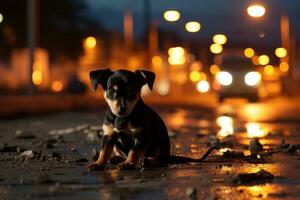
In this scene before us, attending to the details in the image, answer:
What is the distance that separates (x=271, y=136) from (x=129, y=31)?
168 feet

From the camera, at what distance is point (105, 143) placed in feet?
27.2

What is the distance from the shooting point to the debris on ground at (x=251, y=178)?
728 cm

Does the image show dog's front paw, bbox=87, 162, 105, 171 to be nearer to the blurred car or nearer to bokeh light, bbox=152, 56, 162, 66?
the blurred car

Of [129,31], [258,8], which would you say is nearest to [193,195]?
[258,8]

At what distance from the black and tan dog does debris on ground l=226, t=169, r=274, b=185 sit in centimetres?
116

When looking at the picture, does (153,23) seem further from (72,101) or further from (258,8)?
(72,101)

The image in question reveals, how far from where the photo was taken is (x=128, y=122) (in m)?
8.15

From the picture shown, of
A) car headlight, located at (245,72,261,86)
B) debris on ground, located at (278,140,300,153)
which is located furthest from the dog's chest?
car headlight, located at (245,72,261,86)

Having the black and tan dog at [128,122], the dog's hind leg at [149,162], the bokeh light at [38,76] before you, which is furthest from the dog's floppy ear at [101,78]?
the bokeh light at [38,76]

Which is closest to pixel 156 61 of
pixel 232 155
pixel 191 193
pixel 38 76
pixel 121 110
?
pixel 38 76

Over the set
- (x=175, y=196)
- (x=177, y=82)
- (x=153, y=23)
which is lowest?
(x=175, y=196)

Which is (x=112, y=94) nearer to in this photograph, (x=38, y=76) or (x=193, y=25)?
(x=193, y=25)

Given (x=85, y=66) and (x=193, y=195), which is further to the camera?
(x=85, y=66)

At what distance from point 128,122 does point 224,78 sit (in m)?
35.3
